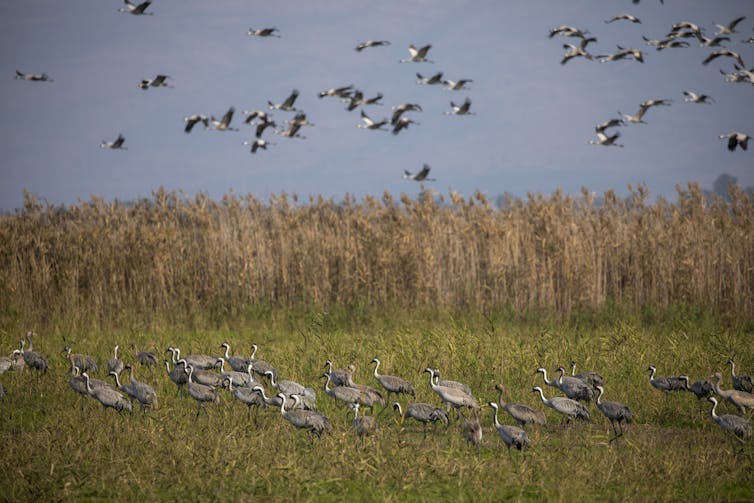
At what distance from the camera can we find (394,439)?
9.52 m

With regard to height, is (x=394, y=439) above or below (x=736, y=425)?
below

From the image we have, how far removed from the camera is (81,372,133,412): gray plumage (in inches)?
411

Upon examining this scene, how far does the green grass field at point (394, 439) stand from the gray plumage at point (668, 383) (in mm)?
177

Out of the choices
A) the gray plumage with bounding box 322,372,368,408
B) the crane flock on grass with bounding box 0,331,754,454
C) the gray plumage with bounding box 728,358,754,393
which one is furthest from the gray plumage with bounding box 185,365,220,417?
the gray plumage with bounding box 728,358,754,393

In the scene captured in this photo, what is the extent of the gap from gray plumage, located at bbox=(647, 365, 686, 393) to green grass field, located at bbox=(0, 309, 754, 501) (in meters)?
0.18

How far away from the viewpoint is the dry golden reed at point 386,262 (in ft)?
59.9

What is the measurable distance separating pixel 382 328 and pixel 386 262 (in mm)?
2009

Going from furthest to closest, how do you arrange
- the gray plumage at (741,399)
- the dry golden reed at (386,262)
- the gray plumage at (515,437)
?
the dry golden reed at (386,262)
the gray plumage at (741,399)
the gray plumage at (515,437)

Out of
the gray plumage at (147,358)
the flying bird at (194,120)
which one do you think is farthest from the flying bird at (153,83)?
the gray plumage at (147,358)

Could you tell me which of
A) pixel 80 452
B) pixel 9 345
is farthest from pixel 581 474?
pixel 9 345

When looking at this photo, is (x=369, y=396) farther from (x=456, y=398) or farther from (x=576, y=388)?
(x=576, y=388)

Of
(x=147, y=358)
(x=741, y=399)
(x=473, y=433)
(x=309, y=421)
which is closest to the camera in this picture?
(x=473, y=433)

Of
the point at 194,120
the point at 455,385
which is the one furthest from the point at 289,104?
the point at 455,385

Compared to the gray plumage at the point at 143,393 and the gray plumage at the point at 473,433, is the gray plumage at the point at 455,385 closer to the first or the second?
the gray plumage at the point at 473,433
